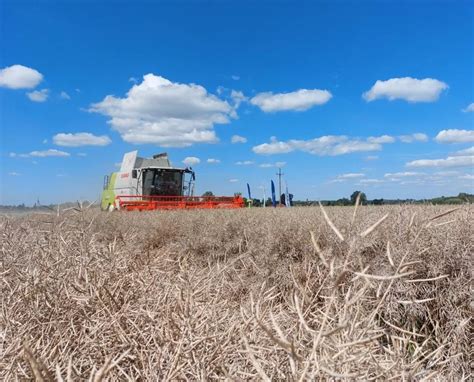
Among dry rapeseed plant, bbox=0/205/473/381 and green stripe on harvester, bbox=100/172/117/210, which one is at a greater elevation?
green stripe on harvester, bbox=100/172/117/210

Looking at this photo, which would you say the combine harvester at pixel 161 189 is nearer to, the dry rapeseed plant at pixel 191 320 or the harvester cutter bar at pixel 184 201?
the harvester cutter bar at pixel 184 201

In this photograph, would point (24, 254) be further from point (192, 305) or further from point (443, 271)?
point (443, 271)

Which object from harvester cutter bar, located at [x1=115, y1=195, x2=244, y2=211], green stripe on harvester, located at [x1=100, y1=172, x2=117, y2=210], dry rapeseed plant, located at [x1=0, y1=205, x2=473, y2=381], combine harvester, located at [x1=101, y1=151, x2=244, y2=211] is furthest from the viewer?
green stripe on harvester, located at [x1=100, y1=172, x2=117, y2=210]

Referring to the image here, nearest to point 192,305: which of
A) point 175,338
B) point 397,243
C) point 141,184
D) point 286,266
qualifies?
point 175,338

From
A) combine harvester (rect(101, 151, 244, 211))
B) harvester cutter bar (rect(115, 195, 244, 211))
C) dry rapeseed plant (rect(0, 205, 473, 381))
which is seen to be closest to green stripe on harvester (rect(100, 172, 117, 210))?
combine harvester (rect(101, 151, 244, 211))

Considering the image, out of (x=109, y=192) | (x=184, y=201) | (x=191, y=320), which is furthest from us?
(x=109, y=192)

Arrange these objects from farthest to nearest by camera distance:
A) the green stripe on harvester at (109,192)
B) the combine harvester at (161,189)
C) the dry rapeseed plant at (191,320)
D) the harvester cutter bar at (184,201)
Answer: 1. the green stripe on harvester at (109,192)
2. the combine harvester at (161,189)
3. the harvester cutter bar at (184,201)
4. the dry rapeseed plant at (191,320)

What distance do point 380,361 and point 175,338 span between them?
2.10 feet

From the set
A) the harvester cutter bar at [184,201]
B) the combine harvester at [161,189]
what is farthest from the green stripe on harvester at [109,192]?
the harvester cutter bar at [184,201]

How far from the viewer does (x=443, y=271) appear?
3885 mm

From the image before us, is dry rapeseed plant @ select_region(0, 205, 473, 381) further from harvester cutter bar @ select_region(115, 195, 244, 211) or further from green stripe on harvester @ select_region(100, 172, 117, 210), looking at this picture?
green stripe on harvester @ select_region(100, 172, 117, 210)

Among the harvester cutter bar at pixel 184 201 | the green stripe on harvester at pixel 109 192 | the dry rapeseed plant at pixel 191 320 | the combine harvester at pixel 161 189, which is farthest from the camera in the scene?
the green stripe on harvester at pixel 109 192

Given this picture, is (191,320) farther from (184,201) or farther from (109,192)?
(109,192)

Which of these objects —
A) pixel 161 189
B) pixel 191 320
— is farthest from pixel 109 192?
pixel 191 320
